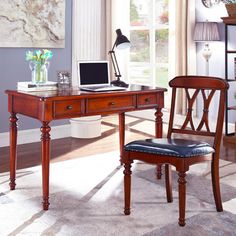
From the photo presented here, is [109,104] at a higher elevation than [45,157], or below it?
higher

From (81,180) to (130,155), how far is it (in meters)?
0.99

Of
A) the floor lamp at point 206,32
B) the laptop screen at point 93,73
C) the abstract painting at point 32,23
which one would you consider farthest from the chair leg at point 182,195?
the floor lamp at point 206,32

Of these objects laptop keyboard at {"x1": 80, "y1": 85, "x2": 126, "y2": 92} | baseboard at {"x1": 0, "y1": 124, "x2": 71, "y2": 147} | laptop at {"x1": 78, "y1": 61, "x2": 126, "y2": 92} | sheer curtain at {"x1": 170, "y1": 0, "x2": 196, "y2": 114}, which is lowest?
baseboard at {"x1": 0, "y1": 124, "x2": 71, "y2": 147}

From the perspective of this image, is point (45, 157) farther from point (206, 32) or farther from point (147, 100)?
point (206, 32)

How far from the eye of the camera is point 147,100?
3.62 metres

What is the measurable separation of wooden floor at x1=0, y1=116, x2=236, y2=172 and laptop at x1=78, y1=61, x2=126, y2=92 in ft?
3.59

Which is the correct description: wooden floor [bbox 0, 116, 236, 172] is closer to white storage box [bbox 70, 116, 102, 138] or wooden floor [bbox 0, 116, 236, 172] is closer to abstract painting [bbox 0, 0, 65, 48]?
white storage box [bbox 70, 116, 102, 138]

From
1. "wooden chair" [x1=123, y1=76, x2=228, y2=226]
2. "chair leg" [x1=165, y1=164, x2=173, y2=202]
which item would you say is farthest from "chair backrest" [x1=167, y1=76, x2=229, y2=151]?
"chair leg" [x1=165, y1=164, x2=173, y2=202]

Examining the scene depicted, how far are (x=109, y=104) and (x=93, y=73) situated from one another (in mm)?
415

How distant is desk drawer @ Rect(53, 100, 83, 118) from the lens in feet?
10.2

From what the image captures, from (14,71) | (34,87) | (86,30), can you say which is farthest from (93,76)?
(86,30)

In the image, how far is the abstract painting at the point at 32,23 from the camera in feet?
16.4

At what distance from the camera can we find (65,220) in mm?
2889

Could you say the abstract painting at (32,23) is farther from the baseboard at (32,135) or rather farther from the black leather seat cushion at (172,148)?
the black leather seat cushion at (172,148)
